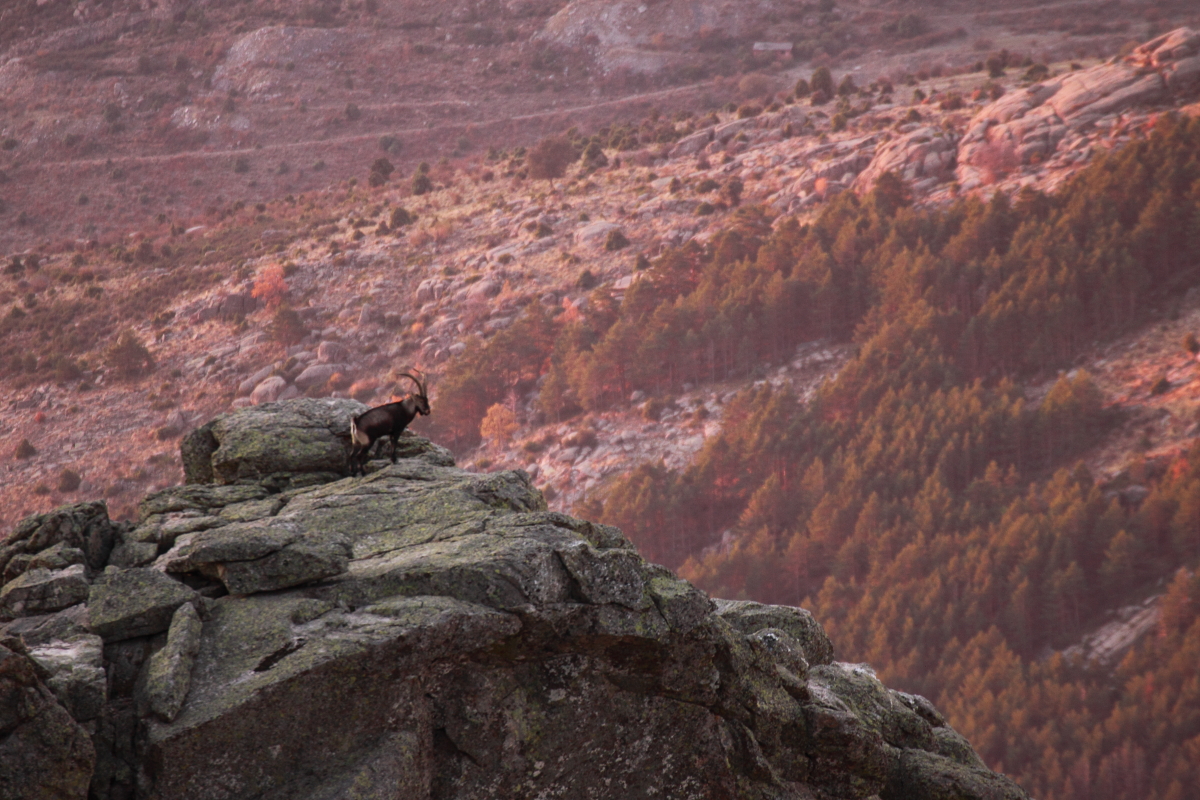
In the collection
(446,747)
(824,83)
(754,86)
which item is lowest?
(446,747)

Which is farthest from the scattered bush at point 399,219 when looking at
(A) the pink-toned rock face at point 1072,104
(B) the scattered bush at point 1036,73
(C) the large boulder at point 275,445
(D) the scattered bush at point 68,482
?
(C) the large boulder at point 275,445

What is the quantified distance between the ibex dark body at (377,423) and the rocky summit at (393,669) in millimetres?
834

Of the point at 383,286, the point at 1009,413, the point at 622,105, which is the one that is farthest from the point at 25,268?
the point at 1009,413

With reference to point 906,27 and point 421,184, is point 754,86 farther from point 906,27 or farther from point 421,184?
point 421,184

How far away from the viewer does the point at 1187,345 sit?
192ft

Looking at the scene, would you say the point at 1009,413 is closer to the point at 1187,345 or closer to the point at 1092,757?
the point at 1187,345

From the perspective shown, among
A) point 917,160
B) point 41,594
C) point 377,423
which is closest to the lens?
point 41,594

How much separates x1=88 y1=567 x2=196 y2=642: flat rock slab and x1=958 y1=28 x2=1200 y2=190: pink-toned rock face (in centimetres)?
8047

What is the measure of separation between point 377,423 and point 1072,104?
282 ft

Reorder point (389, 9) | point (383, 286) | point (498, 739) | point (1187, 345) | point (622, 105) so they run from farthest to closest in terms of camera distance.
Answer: point (389, 9) < point (622, 105) < point (383, 286) < point (1187, 345) < point (498, 739)

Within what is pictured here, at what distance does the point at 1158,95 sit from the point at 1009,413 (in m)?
40.4

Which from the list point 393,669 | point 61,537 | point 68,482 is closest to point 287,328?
point 68,482

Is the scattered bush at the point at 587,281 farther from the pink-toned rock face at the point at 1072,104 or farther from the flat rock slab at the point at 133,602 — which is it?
the flat rock slab at the point at 133,602

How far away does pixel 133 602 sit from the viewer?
10.5 m
